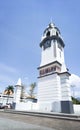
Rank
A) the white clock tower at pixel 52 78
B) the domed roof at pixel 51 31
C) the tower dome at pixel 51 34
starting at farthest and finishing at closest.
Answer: the domed roof at pixel 51 31, the tower dome at pixel 51 34, the white clock tower at pixel 52 78

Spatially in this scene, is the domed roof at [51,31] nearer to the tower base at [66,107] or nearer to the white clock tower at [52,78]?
the white clock tower at [52,78]

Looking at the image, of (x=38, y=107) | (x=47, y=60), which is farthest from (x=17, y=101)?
(x=47, y=60)

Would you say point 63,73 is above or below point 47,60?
below

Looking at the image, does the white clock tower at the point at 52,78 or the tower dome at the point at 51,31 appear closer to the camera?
the white clock tower at the point at 52,78

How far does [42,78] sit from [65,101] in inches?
401

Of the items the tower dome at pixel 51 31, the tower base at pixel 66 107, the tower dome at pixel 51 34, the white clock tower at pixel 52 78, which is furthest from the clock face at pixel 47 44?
the tower base at pixel 66 107

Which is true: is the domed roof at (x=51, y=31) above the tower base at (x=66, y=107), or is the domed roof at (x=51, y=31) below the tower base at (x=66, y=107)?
above

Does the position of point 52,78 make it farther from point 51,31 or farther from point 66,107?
point 51,31

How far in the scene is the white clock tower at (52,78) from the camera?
1024 inches

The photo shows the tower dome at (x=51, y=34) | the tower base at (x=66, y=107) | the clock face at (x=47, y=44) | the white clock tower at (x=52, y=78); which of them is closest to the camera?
the tower base at (x=66, y=107)

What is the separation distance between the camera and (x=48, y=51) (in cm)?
3534

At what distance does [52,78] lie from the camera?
3000 cm

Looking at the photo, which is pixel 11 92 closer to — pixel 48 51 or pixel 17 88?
pixel 17 88

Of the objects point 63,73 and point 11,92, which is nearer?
point 63,73
